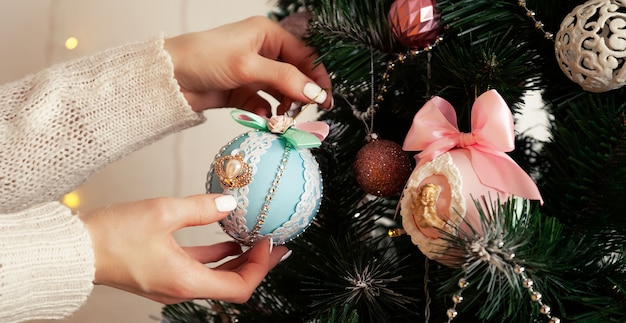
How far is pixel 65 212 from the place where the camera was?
526 mm

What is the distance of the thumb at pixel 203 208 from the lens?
0.53m

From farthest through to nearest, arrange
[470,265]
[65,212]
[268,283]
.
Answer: [268,283] → [65,212] → [470,265]

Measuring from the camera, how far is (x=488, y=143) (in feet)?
1.61

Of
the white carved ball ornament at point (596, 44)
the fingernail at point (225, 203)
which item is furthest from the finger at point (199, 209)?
the white carved ball ornament at point (596, 44)

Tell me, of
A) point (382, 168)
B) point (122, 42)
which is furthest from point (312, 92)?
point (122, 42)

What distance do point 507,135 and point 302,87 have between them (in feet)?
0.78

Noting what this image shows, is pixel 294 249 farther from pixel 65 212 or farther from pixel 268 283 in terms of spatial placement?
pixel 65 212

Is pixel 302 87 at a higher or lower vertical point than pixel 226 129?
higher

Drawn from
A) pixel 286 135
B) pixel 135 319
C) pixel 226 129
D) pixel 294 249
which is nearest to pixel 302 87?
pixel 286 135

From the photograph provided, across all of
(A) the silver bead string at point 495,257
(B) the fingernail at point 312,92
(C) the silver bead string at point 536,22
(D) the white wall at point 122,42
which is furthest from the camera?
(D) the white wall at point 122,42

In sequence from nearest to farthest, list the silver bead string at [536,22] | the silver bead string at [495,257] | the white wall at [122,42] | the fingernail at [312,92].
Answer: the silver bead string at [495,257] → the silver bead string at [536,22] → the fingernail at [312,92] → the white wall at [122,42]

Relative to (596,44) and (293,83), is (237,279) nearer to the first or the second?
(293,83)

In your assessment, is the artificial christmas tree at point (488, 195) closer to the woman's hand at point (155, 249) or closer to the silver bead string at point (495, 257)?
the silver bead string at point (495, 257)

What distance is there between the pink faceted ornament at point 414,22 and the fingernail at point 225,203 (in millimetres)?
227
